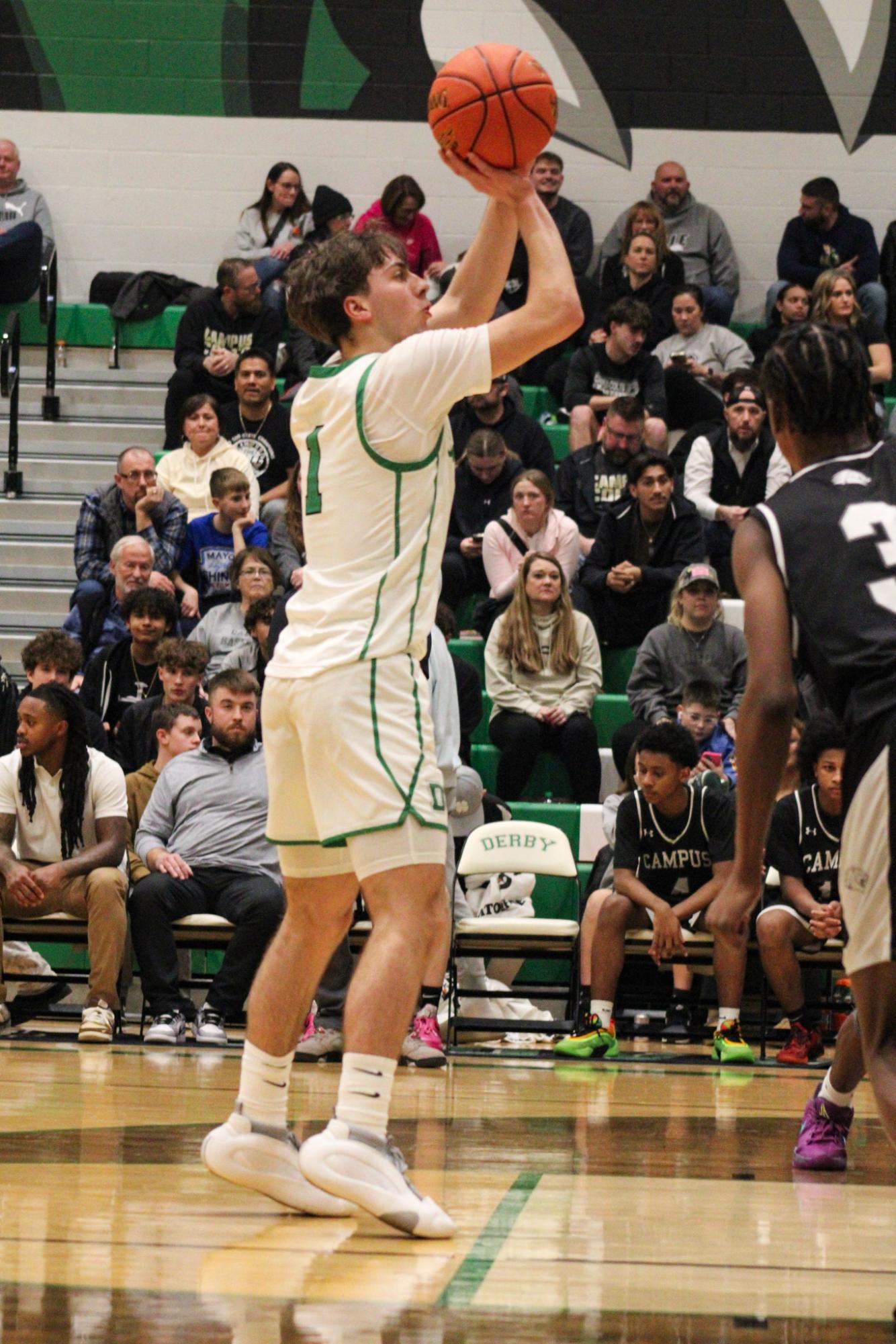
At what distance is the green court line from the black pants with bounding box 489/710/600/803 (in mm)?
4980

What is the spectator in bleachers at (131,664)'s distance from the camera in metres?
8.73

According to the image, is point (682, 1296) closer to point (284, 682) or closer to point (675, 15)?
point (284, 682)

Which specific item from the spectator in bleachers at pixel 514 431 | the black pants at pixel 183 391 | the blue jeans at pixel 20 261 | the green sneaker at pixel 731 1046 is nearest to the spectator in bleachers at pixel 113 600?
the black pants at pixel 183 391

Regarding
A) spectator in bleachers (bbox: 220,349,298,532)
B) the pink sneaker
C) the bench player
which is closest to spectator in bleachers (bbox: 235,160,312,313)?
spectator in bleachers (bbox: 220,349,298,532)

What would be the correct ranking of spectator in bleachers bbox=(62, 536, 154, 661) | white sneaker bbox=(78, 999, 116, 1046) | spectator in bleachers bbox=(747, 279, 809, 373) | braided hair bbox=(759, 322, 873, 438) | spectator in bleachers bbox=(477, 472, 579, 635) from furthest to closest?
spectator in bleachers bbox=(747, 279, 809, 373)
spectator in bleachers bbox=(477, 472, 579, 635)
spectator in bleachers bbox=(62, 536, 154, 661)
white sneaker bbox=(78, 999, 116, 1046)
braided hair bbox=(759, 322, 873, 438)

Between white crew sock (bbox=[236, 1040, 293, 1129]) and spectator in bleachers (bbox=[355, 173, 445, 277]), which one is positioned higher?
spectator in bleachers (bbox=[355, 173, 445, 277])

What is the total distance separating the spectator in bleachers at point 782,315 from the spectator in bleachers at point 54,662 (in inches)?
196

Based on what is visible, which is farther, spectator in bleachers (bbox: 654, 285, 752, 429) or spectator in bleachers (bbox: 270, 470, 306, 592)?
spectator in bleachers (bbox: 654, 285, 752, 429)

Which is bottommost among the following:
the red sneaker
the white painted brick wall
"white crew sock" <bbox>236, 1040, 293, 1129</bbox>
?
the red sneaker

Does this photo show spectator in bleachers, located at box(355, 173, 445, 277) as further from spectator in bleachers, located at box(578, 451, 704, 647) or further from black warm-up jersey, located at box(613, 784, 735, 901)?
black warm-up jersey, located at box(613, 784, 735, 901)

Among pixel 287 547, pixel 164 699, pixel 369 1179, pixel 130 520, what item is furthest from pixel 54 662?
pixel 369 1179

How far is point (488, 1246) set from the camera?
2.91 meters

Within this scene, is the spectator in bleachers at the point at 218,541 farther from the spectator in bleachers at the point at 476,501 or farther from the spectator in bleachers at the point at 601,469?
the spectator in bleachers at the point at 601,469

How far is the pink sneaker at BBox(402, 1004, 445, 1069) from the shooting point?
6.37 metres
